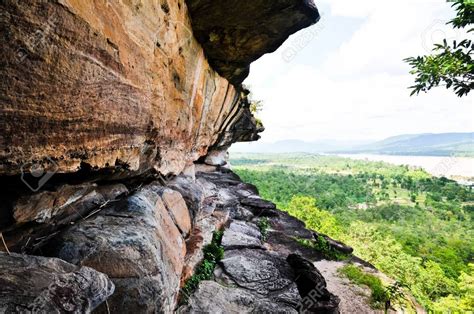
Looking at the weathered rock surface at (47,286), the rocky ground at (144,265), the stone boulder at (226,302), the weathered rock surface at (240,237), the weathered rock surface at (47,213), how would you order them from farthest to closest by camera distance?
the weathered rock surface at (240,237), the stone boulder at (226,302), the weathered rock surface at (47,213), the rocky ground at (144,265), the weathered rock surface at (47,286)

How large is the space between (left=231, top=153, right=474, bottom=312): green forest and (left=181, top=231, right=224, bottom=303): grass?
618 cm

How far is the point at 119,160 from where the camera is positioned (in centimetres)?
475

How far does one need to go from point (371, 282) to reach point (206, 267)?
6.90 meters

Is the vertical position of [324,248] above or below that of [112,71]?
below

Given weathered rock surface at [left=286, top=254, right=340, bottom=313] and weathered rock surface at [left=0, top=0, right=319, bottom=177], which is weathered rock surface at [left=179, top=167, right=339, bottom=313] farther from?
weathered rock surface at [left=0, top=0, right=319, bottom=177]

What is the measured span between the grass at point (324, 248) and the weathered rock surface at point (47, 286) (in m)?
11.4

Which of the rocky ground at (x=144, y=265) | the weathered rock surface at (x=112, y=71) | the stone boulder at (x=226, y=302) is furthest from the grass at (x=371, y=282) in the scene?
the weathered rock surface at (x=112, y=71)

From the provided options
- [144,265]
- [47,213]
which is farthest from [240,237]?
[47,213]

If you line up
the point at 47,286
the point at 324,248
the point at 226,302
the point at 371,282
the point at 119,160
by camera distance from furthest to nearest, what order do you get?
the point at 324,248, the point at 371,282, the point at 226,302, the point at 119,160, the point at 47,286

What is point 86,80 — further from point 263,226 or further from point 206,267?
point 263,226

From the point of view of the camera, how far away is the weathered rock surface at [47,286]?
2.49m

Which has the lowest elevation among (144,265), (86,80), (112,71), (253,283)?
(253,283)

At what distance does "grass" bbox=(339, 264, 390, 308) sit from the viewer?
9094 millimetres

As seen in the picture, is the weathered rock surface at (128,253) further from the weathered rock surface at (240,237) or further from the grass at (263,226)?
the grass at (263,226)
